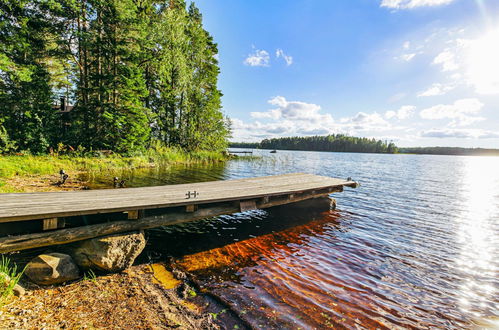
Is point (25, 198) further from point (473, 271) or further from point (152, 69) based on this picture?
point (152, 69)

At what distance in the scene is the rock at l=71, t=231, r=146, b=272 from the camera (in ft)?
15.0

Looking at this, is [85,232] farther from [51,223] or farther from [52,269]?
[52,269]

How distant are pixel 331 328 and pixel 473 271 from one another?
232 inches

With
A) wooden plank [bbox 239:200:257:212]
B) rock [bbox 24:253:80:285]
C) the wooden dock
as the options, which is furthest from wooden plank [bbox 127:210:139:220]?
wooden plank [bbox 239:200:257:212]

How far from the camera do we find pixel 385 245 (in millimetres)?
7684

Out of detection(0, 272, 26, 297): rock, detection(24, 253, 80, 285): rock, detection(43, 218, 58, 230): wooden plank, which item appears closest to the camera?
detection(0, 272, 26, 297): rock

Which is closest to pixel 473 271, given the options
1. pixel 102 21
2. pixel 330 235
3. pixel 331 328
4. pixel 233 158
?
pixel 330 235

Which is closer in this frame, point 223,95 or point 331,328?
point 331,328

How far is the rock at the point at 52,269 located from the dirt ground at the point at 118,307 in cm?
15

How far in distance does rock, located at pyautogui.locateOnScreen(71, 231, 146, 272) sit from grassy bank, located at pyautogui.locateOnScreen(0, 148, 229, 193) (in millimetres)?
6349

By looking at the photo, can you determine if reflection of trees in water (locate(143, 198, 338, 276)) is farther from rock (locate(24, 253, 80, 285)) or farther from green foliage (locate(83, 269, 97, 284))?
rock (locate(24, 253, 80, 285))

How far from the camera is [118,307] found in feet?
11.9

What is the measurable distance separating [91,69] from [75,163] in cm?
1358

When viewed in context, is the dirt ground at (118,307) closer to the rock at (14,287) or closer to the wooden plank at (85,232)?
the rock at (14,287)
